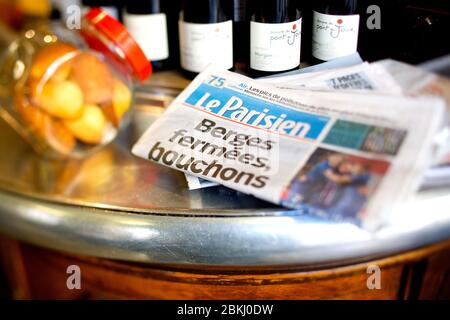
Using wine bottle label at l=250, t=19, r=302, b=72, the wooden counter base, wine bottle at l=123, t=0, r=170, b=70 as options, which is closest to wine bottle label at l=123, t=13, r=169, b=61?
wine bottle at l=123, t=0, r=170, b=70

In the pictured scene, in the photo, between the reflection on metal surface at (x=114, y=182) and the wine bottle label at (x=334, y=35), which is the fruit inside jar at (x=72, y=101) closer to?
the reflection on metal surface at (x=114, y=182)

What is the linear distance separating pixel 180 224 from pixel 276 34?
0.67ft

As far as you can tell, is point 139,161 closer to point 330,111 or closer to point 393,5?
point 330,111

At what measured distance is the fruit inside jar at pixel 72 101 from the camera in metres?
0.44

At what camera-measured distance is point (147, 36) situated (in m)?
0.54

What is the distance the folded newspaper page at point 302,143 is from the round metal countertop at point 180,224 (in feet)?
0.06

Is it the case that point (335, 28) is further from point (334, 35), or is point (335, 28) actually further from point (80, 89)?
point (80, 89)

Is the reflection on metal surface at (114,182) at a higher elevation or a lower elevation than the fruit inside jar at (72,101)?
lower

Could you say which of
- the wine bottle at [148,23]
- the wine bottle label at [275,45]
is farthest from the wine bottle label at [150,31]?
the wine bottle label at [275,45]

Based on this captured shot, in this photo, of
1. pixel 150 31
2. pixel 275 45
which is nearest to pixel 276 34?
pixel 275 45

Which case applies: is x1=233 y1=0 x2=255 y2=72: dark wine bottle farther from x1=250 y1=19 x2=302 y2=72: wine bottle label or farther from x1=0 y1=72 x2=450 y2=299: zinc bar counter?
x1=0 y1=72 x2=450 y2=299: zinc bar counter

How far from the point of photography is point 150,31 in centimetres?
53

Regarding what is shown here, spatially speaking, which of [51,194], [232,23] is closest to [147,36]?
[232,23]

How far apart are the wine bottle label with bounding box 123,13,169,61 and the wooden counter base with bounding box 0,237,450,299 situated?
8.9 inches
